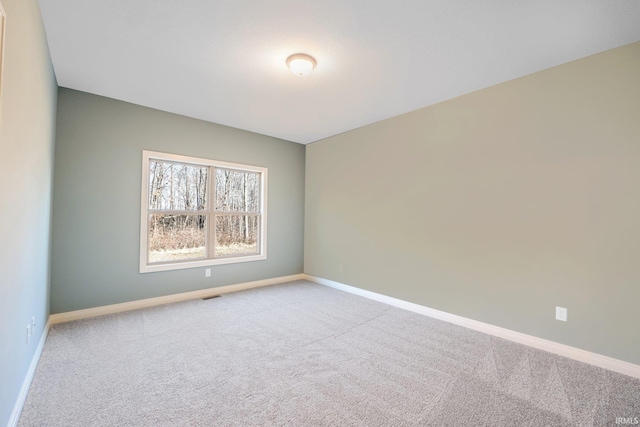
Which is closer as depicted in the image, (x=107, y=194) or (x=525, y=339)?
(x=525, y=339)

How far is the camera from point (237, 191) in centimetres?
464

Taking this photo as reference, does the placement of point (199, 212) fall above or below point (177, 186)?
below

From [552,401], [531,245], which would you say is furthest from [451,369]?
[531,245]

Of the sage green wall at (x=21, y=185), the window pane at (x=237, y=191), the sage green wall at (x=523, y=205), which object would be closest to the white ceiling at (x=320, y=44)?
the sage green wall at (x=523, y=205)

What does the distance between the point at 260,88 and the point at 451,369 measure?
329 cm

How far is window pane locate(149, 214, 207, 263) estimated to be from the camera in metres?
3.82

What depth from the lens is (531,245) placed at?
2650 mm

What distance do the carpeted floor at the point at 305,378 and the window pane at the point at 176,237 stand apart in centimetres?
100

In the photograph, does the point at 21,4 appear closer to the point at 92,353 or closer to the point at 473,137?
the point at 92,353

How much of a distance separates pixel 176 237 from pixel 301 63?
3006 mm

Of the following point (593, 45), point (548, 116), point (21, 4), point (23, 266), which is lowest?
point (23, 266)

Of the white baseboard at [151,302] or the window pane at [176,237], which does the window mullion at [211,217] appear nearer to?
the window pane at [176,237]

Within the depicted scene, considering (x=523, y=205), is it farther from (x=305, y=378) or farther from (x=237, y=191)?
(x=237, y=191)

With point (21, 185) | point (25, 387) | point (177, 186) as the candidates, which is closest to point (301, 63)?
point (21, 185)
